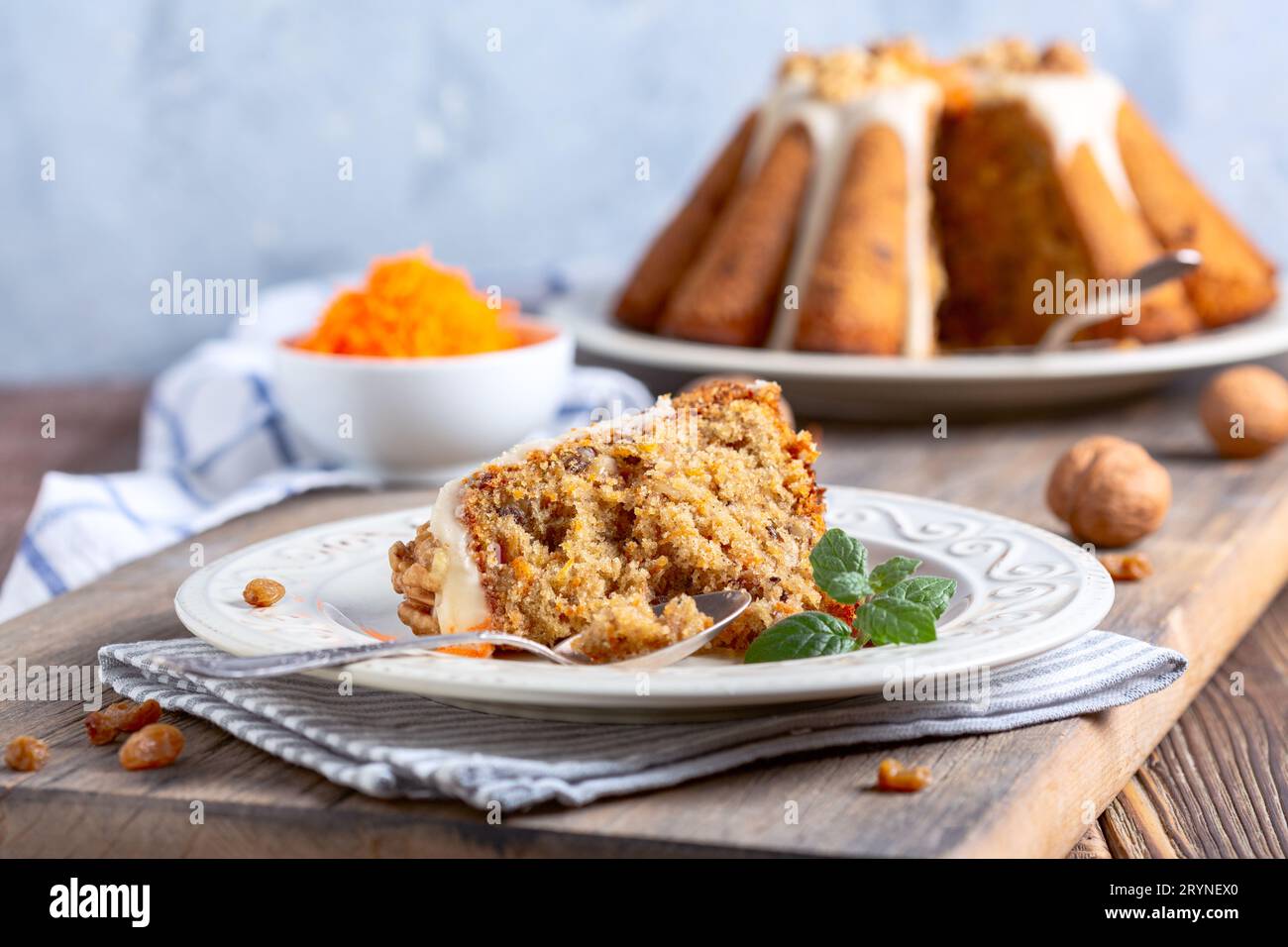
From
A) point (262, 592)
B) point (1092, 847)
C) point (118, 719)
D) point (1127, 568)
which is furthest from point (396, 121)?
point (1092, 847)

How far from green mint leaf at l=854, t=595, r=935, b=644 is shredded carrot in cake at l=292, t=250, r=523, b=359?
1398 mm

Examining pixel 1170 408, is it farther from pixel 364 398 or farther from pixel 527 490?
pixel 527 490

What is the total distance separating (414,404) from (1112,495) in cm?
117

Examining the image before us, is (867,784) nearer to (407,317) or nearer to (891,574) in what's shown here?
(891,574)

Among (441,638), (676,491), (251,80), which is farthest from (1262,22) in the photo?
(441,638)

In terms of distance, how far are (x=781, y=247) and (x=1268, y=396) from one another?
1013mm

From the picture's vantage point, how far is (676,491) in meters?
1.68

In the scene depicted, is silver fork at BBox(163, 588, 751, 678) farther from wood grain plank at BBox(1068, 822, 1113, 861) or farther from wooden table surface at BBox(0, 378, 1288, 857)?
wood grain plank at BBox(1068, 822, 1113, 861)

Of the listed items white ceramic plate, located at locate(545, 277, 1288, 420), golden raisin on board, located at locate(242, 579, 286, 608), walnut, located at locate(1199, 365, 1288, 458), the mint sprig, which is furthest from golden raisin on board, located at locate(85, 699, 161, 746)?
walnut, located at locate(1199, 365, 1288, 458)

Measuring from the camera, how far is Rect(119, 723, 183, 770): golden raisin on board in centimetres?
143

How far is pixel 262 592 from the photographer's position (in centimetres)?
160

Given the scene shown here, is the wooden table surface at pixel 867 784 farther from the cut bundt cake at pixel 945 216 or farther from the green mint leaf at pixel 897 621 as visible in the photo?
the cut bundt cake at pixel 945 216

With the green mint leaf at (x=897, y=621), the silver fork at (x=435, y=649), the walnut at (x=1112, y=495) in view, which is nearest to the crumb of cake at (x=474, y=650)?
Result: the silver fork at (x=435, y=649)

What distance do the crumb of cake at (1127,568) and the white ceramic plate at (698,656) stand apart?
0.29 m
